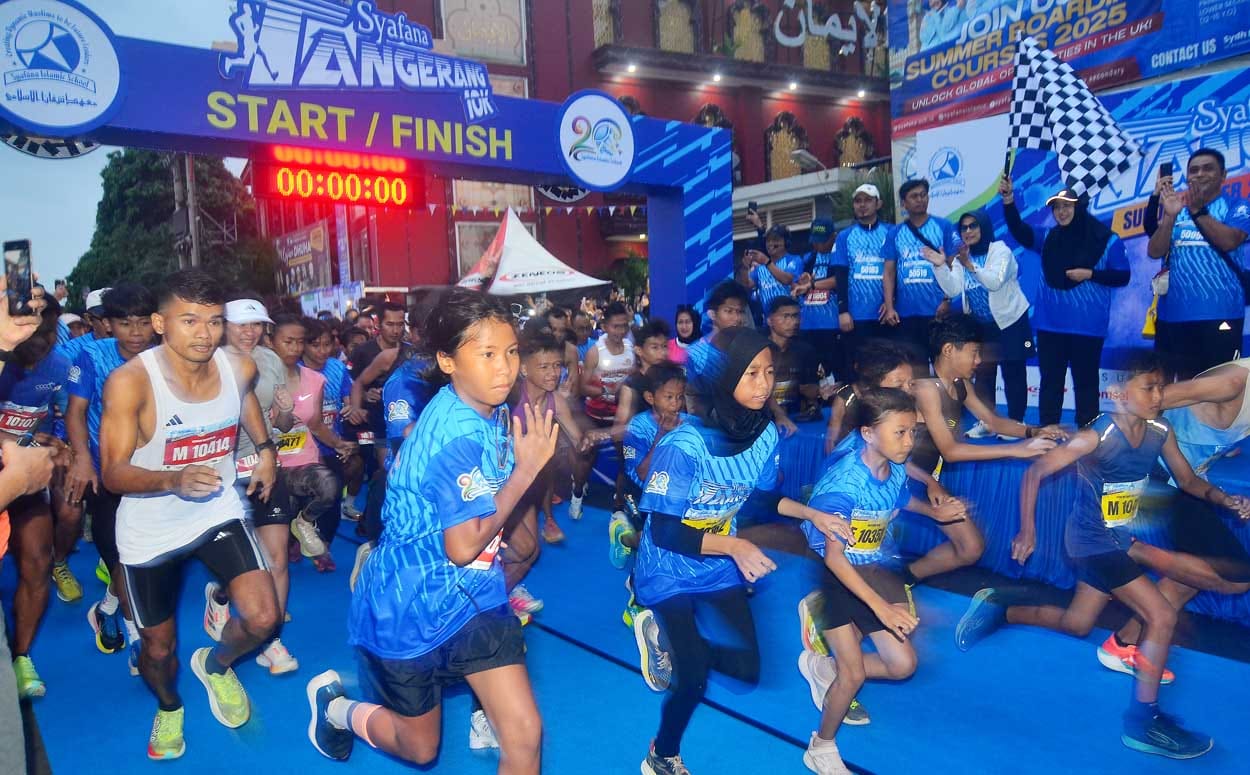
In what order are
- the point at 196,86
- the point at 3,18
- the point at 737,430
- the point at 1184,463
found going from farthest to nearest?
1. the point at 196,86
2. the point at 3,18
3. the point at 1184,463
4. the point at 737,430

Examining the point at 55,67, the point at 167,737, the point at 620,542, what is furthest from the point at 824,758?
the point at 55,67

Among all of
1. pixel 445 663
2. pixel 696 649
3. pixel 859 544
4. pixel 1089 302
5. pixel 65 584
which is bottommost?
pixel 65 584

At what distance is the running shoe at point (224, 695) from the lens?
149 inches

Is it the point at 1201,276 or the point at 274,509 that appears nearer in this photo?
the point at 274,509

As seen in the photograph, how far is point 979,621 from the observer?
15.1 ft

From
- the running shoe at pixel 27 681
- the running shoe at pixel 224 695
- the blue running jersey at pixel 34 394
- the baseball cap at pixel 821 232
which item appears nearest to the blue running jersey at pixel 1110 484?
the running shoe at pixel 224 695

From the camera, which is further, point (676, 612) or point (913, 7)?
point (913, 7)

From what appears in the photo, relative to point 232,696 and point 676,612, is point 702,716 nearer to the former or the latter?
point 676,612

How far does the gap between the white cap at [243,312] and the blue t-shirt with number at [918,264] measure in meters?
5.06

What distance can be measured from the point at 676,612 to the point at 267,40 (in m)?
7.56

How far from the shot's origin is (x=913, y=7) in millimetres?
11336

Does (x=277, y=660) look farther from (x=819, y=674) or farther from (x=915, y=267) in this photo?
(x=915, y=267)

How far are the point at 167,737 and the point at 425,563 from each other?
2036 millimetres

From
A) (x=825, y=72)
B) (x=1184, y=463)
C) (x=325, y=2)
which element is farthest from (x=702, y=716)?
(x=825, y=72)
